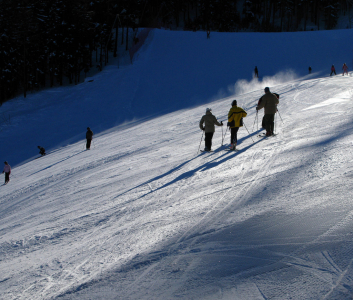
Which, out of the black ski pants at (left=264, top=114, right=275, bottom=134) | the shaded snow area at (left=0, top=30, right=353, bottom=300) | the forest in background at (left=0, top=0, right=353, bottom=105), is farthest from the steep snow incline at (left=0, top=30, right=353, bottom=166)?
the black ski pants at (left=264, top=114, right=275, bottom=134)

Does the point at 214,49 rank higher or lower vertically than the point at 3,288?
higher

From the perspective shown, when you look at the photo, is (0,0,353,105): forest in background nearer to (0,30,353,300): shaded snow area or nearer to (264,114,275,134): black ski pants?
(0,30,353,300): shaded snow area

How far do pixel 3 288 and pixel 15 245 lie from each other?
1.34 m

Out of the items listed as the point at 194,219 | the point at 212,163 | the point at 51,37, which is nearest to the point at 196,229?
the point at 194,219

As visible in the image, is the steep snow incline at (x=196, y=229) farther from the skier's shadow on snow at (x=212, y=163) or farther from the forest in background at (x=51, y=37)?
the forest in background at (x=51, y=37)

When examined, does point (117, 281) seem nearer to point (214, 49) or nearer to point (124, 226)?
point (124, 226)

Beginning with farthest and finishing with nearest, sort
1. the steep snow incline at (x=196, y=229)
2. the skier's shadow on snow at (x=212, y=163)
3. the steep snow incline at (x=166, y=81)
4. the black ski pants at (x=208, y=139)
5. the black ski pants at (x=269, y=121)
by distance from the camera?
the steep snow incline at (x=166, y=81) < the black ski pants at (x=269, y=121) < the black ski pants at (x=208, y=139) < the skier's shadow on snow at (x=212, y=163) < the steep snow incline at (x=196, y=229)

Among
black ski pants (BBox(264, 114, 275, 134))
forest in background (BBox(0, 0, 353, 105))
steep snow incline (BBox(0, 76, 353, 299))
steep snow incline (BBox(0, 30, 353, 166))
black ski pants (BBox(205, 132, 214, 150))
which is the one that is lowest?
steep snow incline (BBox(0, 76, 353, 299))

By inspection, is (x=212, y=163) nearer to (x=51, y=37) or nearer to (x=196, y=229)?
(x=196, y=229)

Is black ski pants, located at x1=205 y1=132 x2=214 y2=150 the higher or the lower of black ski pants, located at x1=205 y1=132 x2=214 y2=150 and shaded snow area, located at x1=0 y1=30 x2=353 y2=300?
the higher

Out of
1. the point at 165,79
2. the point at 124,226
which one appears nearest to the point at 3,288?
the point at 124,226

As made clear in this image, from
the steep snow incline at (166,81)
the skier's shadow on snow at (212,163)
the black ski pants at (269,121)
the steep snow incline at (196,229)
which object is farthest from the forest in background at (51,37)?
the skier's shadow on snow at (212,163)

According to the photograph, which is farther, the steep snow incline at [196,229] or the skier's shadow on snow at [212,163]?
the skier's shadow on snow at [212,163]

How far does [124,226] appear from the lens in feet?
17.0
